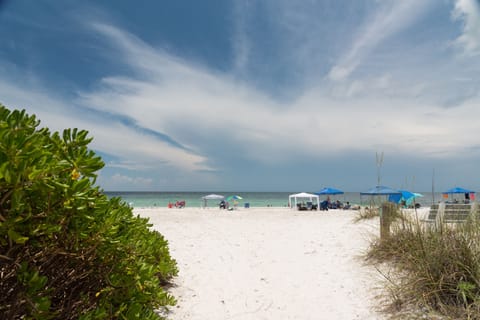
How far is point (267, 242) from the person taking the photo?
7.34 meters

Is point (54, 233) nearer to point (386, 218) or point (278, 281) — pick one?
point (278, 281)

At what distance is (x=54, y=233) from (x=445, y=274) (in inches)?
139

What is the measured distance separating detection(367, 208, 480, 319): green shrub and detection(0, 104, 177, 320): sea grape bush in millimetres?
2795

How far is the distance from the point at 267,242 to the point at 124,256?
232 inches

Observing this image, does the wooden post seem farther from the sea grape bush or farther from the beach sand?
the sea grape bush

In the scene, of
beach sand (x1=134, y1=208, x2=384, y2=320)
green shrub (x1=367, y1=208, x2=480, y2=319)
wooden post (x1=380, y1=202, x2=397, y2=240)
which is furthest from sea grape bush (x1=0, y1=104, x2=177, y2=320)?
wooden post (x1=380, y1=202, x2=397, y2=240)

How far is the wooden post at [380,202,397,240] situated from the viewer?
466 cm

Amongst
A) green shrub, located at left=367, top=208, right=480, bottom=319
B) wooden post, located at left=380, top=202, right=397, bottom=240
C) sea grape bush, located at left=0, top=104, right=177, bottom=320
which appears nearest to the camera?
sea grape bush, located at left=0, top=104, right=177, bottom=320

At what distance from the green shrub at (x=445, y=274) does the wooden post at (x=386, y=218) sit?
1.10m

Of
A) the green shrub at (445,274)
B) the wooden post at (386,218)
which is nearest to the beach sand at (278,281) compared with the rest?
the green shrub at (445,274)

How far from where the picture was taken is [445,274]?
113 inches

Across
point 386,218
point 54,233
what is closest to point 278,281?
point 386,218

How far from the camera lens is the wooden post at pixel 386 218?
466cm

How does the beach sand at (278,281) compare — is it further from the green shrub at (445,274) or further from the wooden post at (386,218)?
the wooden post at (386,218)
